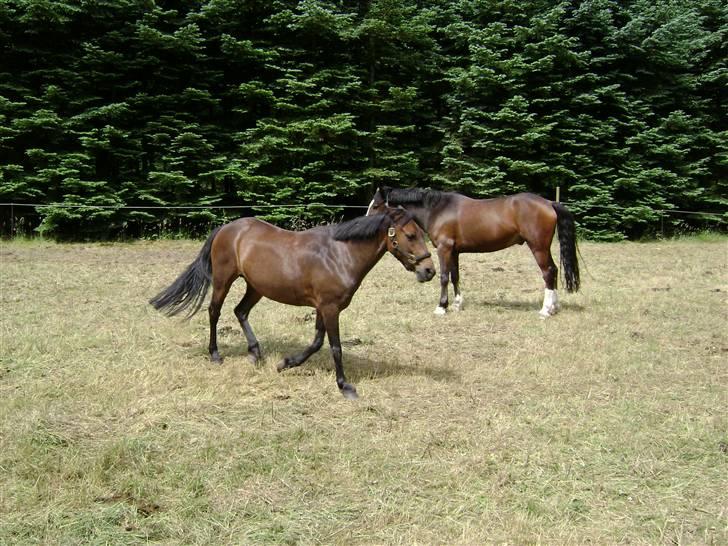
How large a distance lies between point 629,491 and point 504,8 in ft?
65.4

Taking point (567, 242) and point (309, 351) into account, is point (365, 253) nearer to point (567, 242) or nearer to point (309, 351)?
point (309, 351)

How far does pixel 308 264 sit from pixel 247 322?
1135mm

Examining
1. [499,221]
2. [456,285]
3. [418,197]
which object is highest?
[418,197]

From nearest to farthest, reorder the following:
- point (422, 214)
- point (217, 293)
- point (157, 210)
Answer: point (217, 293)
point (422, 214)
point (157, 210)

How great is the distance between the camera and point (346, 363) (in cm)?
580

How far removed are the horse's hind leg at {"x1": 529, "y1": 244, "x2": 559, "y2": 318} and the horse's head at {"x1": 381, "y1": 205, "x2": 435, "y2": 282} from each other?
12.3ft

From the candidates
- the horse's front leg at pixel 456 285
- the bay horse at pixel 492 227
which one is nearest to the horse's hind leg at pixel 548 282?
the bay horse at pixel 492 227

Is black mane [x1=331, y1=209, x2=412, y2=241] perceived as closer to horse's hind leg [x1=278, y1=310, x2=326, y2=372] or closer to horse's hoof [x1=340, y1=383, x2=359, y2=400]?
horse's hind leg [x1=278, y1=310, x2=326, y2=372]

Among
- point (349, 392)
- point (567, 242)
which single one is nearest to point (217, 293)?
point (349, 392)

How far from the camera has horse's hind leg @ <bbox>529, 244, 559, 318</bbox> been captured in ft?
26.6

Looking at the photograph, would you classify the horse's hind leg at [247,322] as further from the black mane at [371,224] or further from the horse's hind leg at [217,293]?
the black mane at [371,224]

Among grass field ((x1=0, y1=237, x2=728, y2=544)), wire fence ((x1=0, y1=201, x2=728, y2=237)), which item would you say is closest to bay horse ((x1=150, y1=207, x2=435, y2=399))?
grass field ((x1=0, y1=237, x2=728, y2=544))

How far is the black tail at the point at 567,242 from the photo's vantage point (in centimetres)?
831

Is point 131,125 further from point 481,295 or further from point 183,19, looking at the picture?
point 481,295
